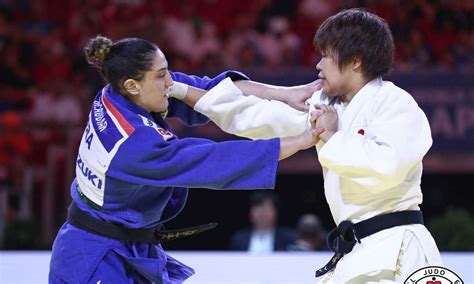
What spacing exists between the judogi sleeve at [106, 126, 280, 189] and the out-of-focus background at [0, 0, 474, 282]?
11.3 feet

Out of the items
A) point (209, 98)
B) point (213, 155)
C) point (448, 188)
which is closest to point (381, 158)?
point (213, 155)

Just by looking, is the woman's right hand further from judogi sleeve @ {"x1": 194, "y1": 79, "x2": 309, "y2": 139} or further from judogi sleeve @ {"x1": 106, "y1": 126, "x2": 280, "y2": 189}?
judogi sleeve @ {"x1": 194, "y1": 79, "x2": 309, "y2": 139}

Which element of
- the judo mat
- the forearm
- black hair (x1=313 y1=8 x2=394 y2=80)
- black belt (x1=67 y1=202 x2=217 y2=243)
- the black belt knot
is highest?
black hair (x1=313 y1=8 x2=394 y2=80)

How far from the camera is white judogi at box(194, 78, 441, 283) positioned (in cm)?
249

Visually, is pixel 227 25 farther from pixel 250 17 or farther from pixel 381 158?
pixel 381 158

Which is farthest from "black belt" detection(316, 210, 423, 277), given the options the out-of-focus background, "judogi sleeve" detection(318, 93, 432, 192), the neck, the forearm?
the out-of-focus background

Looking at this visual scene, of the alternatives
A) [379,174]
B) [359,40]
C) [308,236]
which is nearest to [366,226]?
[379,174]

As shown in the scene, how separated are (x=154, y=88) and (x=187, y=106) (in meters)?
0.36

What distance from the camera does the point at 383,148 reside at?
8.16ft

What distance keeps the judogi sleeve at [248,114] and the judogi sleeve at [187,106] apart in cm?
7

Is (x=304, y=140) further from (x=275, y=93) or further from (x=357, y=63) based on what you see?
(x=275, y=93)

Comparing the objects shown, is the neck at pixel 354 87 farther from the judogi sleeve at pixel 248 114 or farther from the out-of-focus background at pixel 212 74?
the out-of-focus background at pixel 212 74

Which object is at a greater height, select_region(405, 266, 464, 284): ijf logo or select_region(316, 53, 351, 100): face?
select_region(316, 53, 351, 100): face

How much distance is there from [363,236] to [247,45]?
600cm
